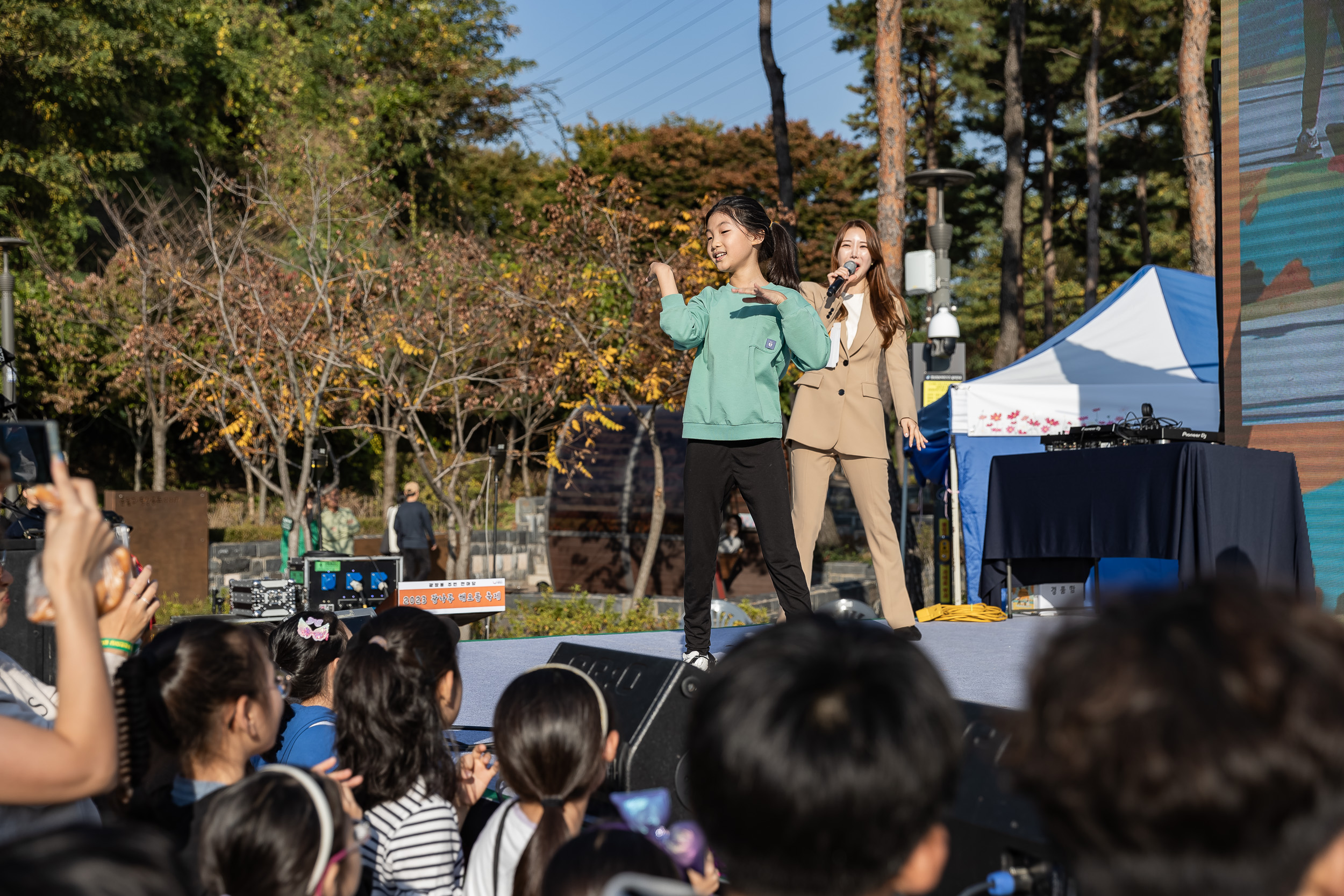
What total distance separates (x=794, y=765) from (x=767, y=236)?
9.69ft

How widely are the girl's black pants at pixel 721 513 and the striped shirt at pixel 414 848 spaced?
→ 152cm

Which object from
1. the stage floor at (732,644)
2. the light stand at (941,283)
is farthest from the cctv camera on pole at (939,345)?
the stage floor at (732,644)

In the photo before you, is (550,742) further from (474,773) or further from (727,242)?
(727,242)

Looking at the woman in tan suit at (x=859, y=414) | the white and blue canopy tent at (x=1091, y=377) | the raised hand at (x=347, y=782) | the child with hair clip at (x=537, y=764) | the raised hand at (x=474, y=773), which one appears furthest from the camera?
the white and blue canopy tent at (x=1091, y=377)

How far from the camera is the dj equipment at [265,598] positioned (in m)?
6.44

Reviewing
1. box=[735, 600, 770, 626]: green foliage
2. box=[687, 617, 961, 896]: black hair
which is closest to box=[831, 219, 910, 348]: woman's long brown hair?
box=[687, 617, 961, 896]: black hair

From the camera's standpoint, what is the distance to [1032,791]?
3.06 ft

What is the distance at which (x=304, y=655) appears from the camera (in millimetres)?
3176

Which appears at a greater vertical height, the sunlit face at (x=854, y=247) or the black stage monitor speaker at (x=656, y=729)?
the sunlit face at (x=854, y=247)

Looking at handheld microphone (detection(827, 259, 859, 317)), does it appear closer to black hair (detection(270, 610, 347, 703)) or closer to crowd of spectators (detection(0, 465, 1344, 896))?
black hair (detection(270, 610, 347, 703))

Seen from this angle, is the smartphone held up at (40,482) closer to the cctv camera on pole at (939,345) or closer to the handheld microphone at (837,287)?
the handheld microphone at (837,287)

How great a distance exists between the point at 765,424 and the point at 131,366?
48.8 ft

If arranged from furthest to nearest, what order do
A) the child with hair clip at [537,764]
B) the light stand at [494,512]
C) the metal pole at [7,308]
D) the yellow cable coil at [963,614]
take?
the metal pole at [7,308], the light stand at [494,512], the yellow cable coil at [963,614], the child with hair clip at [537,764]

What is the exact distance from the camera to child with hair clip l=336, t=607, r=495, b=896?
6.79ft
